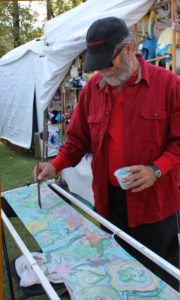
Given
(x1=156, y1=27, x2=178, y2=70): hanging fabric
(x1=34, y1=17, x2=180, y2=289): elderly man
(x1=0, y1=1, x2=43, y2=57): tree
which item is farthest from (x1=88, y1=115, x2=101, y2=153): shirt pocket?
(x1=0, y1=1, x2=43, y2=57): tree

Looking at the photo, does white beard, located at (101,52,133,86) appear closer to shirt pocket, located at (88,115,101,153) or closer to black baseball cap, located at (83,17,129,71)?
black baseball cap, located at (83,17,129,71)

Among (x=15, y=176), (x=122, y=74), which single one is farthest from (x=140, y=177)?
(x=15, y=176)

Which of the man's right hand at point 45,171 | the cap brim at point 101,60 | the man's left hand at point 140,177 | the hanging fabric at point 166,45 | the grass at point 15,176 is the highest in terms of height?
the hanging fabric at point 166,45

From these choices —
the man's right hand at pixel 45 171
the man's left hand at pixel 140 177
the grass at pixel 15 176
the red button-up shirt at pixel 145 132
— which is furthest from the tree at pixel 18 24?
the man's left hand at pixel 140 177

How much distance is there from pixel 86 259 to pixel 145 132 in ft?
2.09

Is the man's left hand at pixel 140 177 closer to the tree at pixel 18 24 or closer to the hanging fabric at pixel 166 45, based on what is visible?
the hanging fabric at pixel 166 45

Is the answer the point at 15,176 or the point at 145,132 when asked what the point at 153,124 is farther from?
the point at 15,176

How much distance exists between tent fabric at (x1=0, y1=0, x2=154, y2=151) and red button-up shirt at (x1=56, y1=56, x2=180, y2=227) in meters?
1.77

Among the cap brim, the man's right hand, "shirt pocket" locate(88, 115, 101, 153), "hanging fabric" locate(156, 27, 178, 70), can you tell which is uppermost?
"hanging fabric" locate(156, 27, 178, 70)

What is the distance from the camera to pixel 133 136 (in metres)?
1.28

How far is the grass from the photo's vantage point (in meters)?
2.62

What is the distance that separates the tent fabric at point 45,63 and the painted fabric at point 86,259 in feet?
7.27

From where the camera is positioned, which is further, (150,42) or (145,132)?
(150,42)

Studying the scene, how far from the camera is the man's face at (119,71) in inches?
48.3
